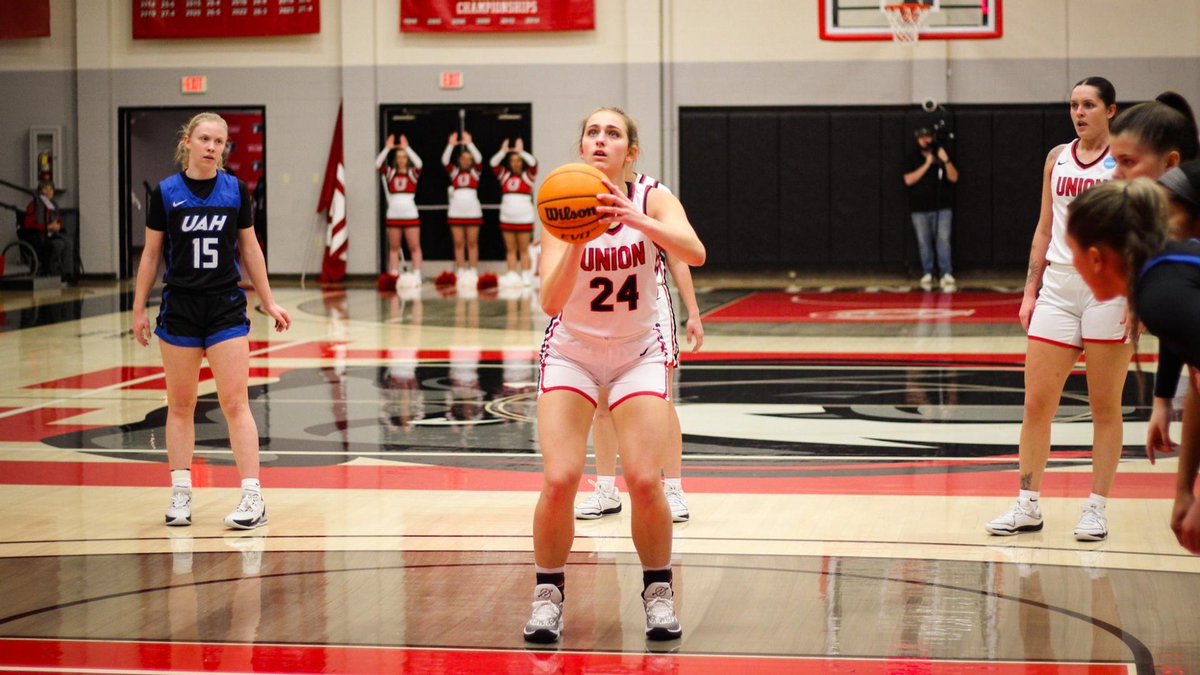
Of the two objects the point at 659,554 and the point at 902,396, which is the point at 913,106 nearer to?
the point at 902,396

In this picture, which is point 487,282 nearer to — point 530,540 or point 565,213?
point 530,540

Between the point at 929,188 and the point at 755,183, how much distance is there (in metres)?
2.40

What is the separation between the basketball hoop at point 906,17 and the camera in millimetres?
18281

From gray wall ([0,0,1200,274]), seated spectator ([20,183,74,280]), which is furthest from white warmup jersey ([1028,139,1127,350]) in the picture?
seated spectator ([20,183,74,280])

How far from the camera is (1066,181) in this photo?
560 cm

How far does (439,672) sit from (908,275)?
17232 mm

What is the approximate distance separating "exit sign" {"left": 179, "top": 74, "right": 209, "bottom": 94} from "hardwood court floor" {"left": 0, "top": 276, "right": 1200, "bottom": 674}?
11131 millimetres

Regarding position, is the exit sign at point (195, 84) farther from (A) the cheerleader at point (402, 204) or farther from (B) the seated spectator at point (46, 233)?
(A) the cheerleader at point (402, 204)

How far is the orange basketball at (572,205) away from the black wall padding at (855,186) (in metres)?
16.6

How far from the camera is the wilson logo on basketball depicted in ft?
13.3

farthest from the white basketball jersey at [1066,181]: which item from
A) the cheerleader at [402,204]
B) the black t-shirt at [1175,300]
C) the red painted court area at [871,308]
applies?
the cheerleader at [402,204]

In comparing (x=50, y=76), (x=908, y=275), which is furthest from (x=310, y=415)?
(x=50, y=76)

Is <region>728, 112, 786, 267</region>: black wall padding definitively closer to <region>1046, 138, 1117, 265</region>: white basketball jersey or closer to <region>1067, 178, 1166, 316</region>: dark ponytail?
<region>1046, 138, 1117, 265</region>: white basketball jersey

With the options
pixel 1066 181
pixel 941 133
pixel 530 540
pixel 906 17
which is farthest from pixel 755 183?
pixel 530 540
